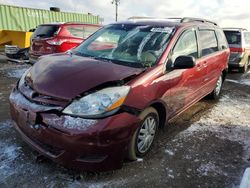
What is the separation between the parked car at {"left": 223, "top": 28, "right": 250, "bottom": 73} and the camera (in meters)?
10.6

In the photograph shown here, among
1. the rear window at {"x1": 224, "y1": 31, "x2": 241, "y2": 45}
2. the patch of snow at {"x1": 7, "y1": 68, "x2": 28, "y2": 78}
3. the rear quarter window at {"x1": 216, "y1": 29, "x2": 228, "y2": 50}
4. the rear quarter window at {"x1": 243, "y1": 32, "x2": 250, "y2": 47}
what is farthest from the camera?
the rear quarter window at {"x1": 243, "y1": 32, "x2": 250, "y2": 47}

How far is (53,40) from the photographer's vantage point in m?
8.84

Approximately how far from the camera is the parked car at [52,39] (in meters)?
8.80

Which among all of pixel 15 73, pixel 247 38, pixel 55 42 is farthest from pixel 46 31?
pixel 247 38

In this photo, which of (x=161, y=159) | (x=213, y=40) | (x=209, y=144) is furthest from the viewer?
(x=213, y=40)

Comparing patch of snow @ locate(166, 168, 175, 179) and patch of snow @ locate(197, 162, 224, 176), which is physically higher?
patch of snow @ locate(166, 168, 175, 179)

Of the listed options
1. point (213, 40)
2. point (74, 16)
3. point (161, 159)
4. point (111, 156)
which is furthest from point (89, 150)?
point (74, 16)

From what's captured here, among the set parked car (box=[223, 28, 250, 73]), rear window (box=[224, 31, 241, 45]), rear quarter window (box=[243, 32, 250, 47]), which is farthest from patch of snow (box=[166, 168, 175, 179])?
rear quarter window (box=[243, 32, 250, 47])

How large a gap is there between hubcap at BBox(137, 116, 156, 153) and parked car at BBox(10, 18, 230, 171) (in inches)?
0.5

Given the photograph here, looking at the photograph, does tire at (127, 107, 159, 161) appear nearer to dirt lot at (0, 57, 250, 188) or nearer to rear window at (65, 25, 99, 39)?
dirt lot at (0, 57, 250, 188)

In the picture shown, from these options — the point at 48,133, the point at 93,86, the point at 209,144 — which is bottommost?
the point at 209,144

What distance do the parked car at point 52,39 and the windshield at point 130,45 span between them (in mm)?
4545

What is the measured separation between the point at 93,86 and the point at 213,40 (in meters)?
3.57

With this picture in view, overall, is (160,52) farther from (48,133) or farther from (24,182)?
(24,182)
